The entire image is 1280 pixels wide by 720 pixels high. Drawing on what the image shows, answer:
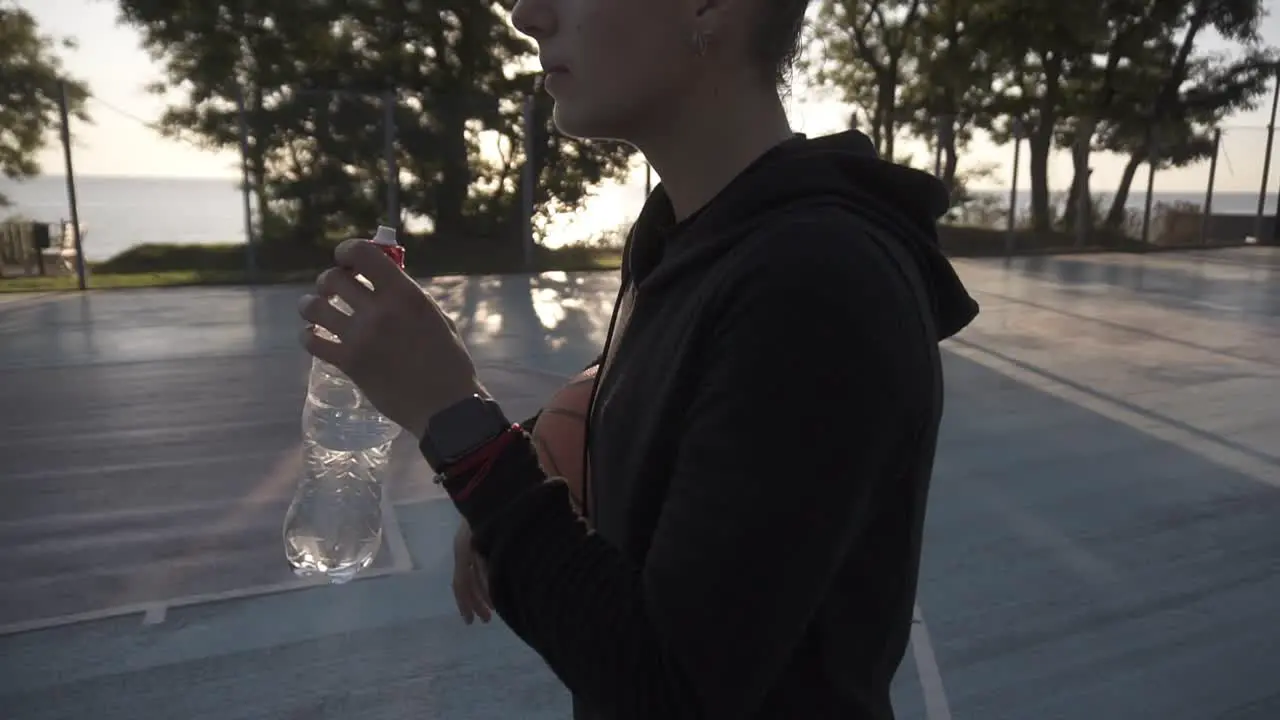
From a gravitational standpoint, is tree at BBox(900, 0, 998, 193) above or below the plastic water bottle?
above

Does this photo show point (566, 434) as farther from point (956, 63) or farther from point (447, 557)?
point (956, 63)

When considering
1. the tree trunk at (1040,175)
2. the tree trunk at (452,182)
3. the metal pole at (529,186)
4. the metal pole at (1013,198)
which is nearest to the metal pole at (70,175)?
the tree trunk at (452,182)

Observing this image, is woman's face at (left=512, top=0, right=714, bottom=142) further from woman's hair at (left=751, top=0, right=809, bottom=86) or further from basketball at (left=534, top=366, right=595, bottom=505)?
basketball at (left=534, top=366, right=595, bottom=505)

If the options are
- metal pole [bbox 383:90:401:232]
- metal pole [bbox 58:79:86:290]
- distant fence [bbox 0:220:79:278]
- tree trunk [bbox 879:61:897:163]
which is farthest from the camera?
tree trunk [bbox 879:61:897:163]

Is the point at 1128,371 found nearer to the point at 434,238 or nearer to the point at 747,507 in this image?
the point at 747,507

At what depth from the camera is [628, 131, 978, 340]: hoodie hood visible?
0.88 meters

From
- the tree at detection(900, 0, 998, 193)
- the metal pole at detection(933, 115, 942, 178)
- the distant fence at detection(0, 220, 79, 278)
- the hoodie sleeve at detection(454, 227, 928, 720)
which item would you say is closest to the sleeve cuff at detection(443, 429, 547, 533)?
the hoodie sleeve at detection(454, 227, 928, 720)

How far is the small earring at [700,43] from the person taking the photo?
93cm

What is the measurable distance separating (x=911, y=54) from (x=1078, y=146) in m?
3.97

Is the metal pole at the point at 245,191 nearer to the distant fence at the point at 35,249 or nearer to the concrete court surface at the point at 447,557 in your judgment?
the distant fence at the point at 35,249

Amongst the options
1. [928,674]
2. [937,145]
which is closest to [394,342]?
[928,674]

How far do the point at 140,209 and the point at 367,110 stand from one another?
463cm

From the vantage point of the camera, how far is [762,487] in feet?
2.47

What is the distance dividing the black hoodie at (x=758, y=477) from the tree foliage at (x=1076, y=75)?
1784 centimetres
